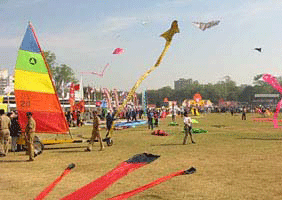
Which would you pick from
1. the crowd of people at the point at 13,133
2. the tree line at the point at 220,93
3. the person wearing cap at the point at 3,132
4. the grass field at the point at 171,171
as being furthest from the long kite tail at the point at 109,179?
the tree line at the point at 220,93

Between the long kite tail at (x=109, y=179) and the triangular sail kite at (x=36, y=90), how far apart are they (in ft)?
50.0

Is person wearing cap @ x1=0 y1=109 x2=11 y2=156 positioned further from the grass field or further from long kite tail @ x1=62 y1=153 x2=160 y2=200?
long kite tail @ x1=62 y1=153 x2=160 y2=200

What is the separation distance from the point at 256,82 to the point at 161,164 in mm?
152867

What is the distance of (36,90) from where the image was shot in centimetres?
1758

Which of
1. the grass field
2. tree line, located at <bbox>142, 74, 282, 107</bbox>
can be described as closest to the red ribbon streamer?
the grass field

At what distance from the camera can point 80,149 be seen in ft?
57.2

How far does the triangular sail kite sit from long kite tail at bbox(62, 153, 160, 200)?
50.0 feet

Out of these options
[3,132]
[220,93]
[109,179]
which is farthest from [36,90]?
[220,93]

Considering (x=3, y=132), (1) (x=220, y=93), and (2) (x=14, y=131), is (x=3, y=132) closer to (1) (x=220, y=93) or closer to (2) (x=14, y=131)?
(2) (x=14, y=131)

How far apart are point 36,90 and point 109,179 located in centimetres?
1571

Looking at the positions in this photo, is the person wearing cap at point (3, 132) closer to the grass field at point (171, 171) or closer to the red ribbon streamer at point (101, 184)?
the grass field at point (171, 171)

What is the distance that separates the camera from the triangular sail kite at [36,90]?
17.2 m

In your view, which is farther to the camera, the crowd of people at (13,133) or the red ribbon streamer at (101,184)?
the crowd of people at (13,133)

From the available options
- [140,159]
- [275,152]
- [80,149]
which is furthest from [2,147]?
[140,159]
